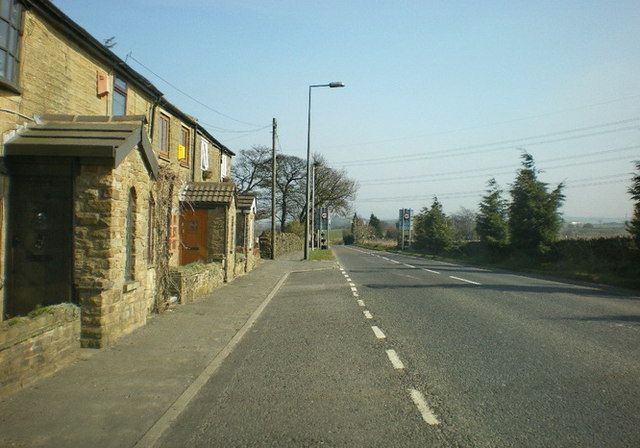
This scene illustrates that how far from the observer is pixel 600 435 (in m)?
4.88

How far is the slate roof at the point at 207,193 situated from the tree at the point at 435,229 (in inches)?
1522

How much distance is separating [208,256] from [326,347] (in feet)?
41.6

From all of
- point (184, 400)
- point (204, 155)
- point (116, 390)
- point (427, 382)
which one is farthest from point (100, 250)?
point (204, 155)

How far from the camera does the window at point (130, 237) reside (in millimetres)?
9961

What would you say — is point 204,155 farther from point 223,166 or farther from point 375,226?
point 375,226

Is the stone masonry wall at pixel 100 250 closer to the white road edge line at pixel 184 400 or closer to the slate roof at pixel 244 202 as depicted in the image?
the white road edge line at pixel 184 400

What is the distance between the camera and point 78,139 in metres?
8.74

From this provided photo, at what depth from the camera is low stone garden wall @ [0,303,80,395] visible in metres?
5.91

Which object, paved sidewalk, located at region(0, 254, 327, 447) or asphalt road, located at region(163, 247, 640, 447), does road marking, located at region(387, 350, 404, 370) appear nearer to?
asphalt road, located at region(163, 247, 640, 447)

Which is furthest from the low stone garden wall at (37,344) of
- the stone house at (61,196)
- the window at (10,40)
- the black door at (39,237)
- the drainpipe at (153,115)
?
the drainpipe at (153,115)

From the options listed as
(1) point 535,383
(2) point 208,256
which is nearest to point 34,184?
(1) point 535,383

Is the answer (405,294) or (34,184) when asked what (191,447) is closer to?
(34,184)

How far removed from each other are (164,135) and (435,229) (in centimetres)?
4466

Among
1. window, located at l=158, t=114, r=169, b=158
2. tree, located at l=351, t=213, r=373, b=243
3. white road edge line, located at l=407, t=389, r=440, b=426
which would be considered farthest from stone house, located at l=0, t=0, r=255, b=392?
tree, located at l=351, t=213, r=373, b=243
